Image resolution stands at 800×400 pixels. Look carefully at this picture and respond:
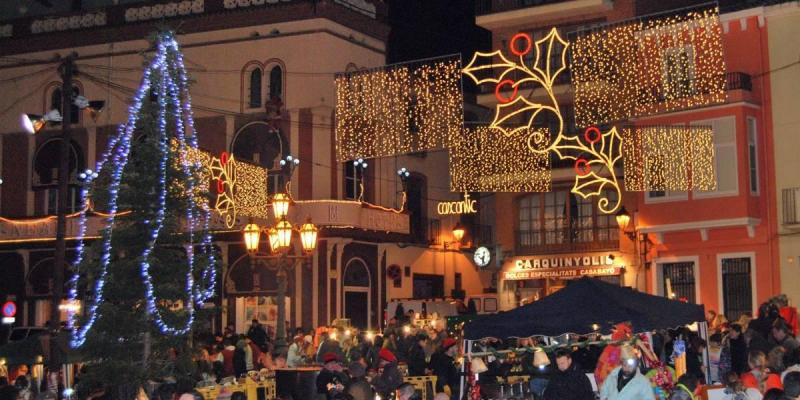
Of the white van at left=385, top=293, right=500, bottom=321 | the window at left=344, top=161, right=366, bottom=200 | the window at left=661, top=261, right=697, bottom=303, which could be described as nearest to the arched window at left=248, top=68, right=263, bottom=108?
the window at left=344, top=161, right=366, bottom=200

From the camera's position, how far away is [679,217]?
33469 mm

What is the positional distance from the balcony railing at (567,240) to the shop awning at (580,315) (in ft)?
61.0

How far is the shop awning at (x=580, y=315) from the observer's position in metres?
16.9

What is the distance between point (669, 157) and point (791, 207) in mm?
3586

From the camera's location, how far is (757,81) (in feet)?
107

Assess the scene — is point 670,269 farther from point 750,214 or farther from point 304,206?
point 304,206

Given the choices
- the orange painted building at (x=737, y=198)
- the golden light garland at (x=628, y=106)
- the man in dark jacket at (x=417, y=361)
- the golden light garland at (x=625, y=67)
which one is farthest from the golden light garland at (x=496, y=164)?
the man in dark jacket at (x=417, y=361)

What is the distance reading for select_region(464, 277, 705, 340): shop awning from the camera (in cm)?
1688

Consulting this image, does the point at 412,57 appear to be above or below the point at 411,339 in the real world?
above

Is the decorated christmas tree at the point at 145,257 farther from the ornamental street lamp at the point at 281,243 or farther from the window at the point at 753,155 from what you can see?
the window at the point at 753,155

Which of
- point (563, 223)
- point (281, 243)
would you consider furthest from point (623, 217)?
point (281, 243)

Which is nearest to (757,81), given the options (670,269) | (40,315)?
(670,269)

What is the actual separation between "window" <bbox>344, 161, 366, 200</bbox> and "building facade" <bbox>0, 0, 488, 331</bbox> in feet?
0.22

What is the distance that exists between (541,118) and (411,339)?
52.5 feet
